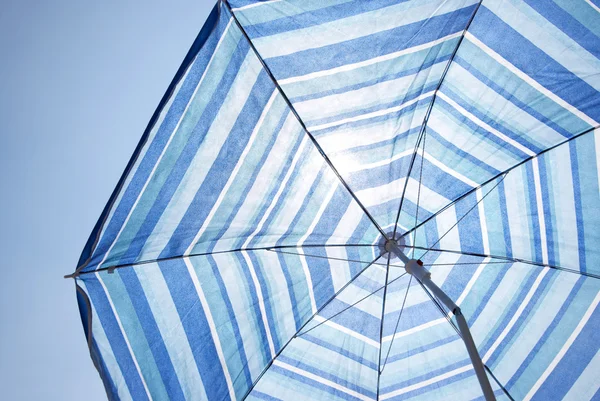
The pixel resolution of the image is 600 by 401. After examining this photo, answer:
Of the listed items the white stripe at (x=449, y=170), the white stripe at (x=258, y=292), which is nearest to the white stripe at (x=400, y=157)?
the white stripe at (x=449, y=170)

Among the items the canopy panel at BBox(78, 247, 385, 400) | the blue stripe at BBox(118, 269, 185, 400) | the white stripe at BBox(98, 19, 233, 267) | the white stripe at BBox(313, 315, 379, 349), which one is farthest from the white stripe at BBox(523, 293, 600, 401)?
the white stripe at BBox(98, 19, 233, 267)

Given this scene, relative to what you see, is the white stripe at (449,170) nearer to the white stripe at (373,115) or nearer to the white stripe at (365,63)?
the white stripe at (373,115)

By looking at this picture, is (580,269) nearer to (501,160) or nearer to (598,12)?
(501,160)

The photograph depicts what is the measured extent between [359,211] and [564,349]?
142 centimetres

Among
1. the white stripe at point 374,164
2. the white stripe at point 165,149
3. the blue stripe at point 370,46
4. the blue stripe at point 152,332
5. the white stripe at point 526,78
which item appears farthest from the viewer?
the white stripe at point 374,164

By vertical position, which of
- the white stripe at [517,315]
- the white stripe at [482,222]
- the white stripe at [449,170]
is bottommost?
the white stripe at [517,315]

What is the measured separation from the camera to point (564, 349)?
2791mm

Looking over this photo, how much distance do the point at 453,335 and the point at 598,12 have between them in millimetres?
1962

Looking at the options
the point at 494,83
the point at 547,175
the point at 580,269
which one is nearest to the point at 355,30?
the point at 494,83

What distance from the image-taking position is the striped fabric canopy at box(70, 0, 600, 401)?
7.64 ft

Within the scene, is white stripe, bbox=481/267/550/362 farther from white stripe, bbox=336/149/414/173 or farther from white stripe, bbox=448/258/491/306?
white stripe, bbox=336/149/414/173

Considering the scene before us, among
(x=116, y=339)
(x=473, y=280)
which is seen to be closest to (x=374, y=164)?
(x=473, y=280)

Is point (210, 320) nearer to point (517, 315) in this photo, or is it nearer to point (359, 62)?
point (359, 62)

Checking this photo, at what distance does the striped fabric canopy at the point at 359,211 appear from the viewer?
233 centimetres
